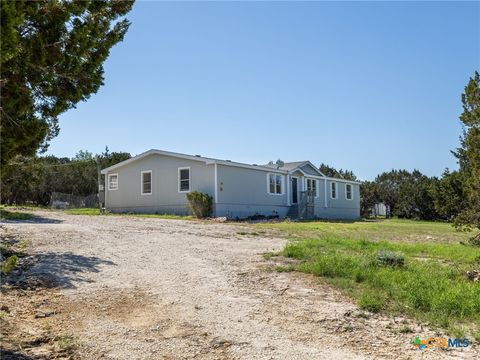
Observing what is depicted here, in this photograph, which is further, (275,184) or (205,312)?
(275,184)

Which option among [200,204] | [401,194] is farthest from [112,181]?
[401,194]

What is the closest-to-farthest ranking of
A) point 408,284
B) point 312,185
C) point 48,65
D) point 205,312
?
point 48,65 < point 205,312 < point 408,284 < point 312,185

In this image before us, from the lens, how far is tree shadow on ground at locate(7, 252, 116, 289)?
6.15m

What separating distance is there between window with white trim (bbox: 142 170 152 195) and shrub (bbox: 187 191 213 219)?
3846 millimetres

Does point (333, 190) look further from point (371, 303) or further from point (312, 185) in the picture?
point (371, 303)

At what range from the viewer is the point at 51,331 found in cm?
454

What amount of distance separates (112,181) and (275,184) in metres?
9.33

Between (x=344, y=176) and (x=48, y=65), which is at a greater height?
(x=344, y=176)

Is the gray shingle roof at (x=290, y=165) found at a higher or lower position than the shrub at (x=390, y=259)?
higher

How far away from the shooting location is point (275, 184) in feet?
88.9

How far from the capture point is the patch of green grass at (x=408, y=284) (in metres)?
5.29

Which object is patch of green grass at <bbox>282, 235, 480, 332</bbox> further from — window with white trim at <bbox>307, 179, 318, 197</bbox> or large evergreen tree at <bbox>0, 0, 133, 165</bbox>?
window with white trim at <bbox>307, 179, 318, 197</bbox>

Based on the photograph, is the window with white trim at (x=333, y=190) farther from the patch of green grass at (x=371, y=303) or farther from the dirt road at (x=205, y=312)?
the patch of green grass at (x=371, y=303)

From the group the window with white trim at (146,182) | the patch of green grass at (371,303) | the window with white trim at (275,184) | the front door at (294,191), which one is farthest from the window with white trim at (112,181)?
the patch of green grass at (371,303)
